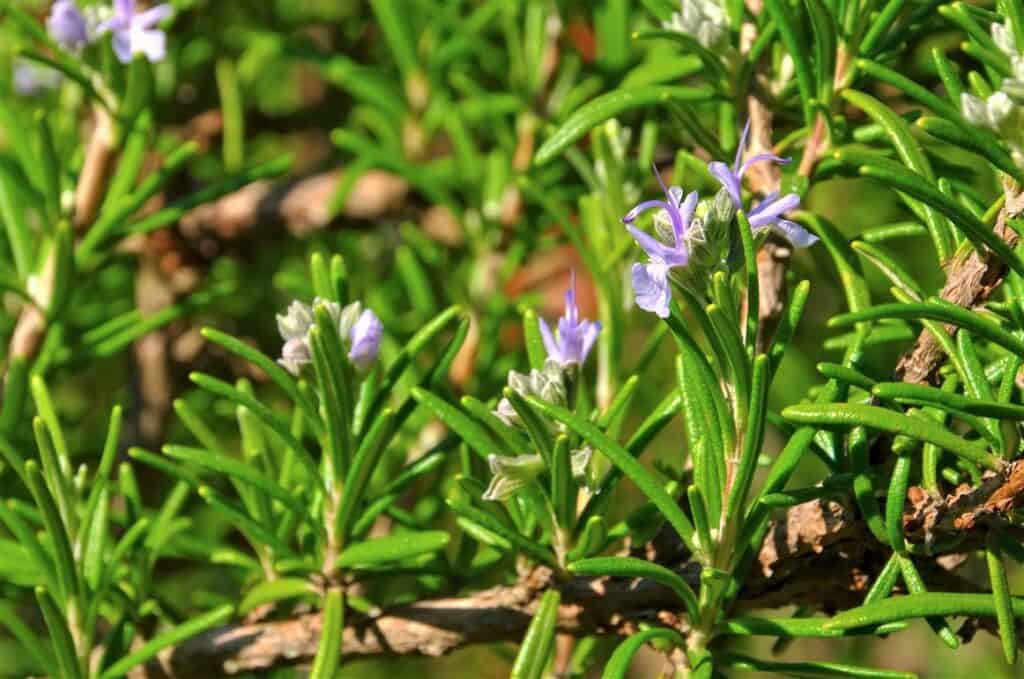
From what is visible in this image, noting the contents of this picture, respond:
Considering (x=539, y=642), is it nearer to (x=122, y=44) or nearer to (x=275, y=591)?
(x=275, y=591)

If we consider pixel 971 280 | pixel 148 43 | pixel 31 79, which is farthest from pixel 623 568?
pixel 31 79

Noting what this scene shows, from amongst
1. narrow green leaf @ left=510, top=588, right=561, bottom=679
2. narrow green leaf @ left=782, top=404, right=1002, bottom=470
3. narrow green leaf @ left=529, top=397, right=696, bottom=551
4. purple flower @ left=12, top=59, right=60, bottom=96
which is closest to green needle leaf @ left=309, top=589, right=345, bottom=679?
narrow green leaf @ left=510, top=588, right=561, bottom=679

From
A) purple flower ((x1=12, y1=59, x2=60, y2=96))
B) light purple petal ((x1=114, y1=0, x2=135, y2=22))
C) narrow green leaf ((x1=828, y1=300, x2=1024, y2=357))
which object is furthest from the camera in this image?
purple flower ((x1=12, y1=59, x2=60, y2=96))

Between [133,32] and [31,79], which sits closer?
[133,32]

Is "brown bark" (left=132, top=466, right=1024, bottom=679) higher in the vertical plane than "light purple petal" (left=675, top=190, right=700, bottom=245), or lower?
lower

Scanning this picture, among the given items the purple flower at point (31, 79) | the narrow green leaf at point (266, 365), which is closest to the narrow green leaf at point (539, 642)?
the narrow green leaf at point (266, 365)

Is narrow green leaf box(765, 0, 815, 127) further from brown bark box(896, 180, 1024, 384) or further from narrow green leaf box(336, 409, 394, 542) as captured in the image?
narrow green leaf box(336, 409, 394, 542)

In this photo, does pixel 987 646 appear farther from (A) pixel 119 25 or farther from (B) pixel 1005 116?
(A) pixel 119 25
